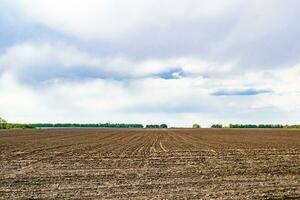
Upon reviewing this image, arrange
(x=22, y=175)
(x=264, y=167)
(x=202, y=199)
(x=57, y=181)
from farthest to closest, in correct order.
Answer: (x=264, y=167) < (x=22, y=175) < (x=57, y=181) < (x=202, y=199)

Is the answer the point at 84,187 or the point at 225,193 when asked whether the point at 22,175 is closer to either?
the point at 84,187

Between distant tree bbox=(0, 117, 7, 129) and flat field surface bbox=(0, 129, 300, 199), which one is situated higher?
distant tree bbox=(0, 117, 7, 129)

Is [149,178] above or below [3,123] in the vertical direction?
below

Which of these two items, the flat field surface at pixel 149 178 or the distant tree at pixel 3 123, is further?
the distant tree at pixel 3 123

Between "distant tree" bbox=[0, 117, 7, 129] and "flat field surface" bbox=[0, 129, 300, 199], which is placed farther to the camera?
"distant tree" bbox=[0, 117, 7, 129]

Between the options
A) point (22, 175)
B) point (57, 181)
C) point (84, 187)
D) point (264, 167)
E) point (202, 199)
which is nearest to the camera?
point (202, 199)

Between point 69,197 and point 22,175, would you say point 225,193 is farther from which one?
point 22,175

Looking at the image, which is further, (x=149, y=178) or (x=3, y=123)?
(x=3, y=123)

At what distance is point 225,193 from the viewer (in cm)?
937

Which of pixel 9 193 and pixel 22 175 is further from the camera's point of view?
pixel 22 175

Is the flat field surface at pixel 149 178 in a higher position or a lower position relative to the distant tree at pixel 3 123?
lower

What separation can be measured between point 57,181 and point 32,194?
5.74 feet

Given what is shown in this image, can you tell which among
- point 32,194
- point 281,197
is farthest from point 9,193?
point 281,197

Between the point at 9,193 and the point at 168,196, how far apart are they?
4.90 meters
